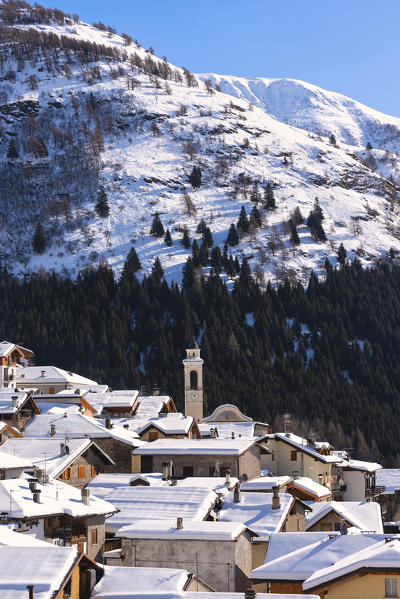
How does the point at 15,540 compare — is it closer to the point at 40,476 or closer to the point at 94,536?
the point at 94,536

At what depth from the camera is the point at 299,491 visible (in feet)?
212

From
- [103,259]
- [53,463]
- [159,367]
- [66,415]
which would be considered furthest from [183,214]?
[53,463]

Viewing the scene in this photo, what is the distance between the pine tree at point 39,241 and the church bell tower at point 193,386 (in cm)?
8354

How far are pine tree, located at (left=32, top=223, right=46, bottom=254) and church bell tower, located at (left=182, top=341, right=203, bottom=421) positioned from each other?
8354 centimetres

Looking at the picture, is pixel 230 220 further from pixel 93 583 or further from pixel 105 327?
pixel 93 583

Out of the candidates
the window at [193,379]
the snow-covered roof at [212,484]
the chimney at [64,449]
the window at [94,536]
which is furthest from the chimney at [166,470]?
the window at [193,379]

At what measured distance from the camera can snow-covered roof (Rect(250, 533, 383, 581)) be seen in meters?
34.2

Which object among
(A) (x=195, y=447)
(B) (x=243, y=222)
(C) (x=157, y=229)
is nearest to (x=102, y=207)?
(C) (x=157, y=229)

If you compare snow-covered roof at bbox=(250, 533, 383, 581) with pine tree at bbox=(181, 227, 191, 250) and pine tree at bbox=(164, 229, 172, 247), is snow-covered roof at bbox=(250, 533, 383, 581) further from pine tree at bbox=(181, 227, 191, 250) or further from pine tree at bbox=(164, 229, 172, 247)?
pine tree at bbox=(164, 229, 172, 247)

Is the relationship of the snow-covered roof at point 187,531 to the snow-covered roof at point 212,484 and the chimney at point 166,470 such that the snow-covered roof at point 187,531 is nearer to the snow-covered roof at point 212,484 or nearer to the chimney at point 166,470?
the snow-covered roof at point 212,484

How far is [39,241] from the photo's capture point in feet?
606

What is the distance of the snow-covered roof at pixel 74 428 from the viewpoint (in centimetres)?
6975

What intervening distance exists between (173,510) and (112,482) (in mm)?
12379

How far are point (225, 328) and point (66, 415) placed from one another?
75.4m
